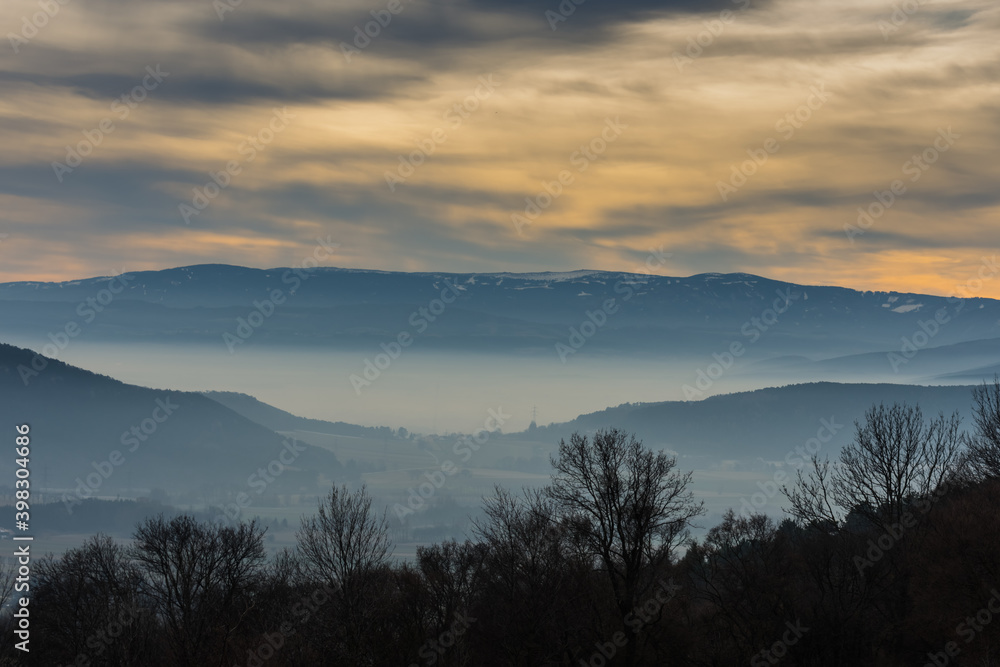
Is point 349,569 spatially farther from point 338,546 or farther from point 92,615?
point 92,615

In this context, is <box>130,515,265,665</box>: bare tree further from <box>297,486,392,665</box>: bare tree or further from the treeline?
<box>297,486,392,665</box>: bare tree

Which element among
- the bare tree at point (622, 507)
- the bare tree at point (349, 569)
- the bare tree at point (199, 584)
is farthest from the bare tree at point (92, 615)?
the bare tree at point (622, 507)

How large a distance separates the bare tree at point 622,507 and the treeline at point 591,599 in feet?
0.33

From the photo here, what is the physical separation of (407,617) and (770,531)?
34617 millimetres

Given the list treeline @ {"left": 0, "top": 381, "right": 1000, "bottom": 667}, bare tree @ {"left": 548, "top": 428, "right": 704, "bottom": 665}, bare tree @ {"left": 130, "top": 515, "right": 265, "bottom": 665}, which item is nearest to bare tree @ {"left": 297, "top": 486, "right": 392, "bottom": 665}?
treeline @ {"left": 0, "top": 381, "right": 1000, "bottom": 667}

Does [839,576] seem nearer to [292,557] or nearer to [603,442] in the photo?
[603,442]

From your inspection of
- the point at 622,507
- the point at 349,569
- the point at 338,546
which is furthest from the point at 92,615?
the point at 622,507

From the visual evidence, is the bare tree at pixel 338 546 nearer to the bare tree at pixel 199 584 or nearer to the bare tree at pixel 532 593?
the bare tree at pixel 199 584

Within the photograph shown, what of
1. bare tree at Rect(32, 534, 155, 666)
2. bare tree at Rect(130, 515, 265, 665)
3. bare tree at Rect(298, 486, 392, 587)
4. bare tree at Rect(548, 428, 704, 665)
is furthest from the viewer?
bare tree at Rect(130, 515, 265, 665)

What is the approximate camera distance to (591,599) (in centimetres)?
4072

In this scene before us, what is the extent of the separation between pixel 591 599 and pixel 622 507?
4453 mm

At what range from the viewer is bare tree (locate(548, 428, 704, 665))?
40.0 meters

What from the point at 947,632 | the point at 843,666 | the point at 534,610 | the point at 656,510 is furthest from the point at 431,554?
the point at 947,632

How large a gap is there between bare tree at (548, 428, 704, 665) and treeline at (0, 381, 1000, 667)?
0.10m
